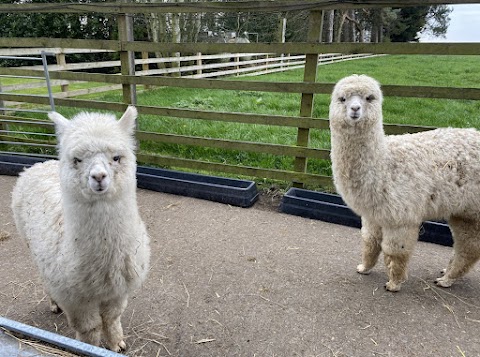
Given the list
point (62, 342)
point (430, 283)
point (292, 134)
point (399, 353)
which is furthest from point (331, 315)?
point (292, 134)

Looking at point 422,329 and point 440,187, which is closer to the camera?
point 422,329

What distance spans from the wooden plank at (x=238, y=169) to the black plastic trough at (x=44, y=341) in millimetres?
3444

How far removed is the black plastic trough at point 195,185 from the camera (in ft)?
15.0

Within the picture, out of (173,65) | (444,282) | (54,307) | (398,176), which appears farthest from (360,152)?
(173,65)

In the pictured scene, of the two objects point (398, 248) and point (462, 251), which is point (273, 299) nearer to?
point (398, 248)

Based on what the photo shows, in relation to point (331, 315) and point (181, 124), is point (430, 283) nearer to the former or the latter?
point (331, 315)

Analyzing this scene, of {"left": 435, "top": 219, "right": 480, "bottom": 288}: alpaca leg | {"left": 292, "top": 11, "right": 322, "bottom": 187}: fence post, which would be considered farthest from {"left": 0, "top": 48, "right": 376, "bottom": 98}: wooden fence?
{"left": 435, "top": 219, "right": 480, "bottom": 288}: alpaca leg

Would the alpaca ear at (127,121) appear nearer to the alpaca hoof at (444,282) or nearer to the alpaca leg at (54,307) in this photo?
the alpaca leg at (54,307)

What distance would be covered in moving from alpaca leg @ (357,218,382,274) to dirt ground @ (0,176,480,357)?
0.16 meters

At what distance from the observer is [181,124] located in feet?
22.0

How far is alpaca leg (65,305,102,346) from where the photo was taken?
210 cm

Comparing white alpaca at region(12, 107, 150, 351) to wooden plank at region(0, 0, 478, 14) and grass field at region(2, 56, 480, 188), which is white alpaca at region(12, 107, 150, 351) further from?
grass field at region(2, 56, 480, 188)

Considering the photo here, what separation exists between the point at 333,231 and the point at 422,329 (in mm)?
1482

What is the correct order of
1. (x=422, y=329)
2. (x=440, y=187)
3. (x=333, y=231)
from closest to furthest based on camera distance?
(x=422, y=329), (x=440, y=187), (x=333, y=231)
